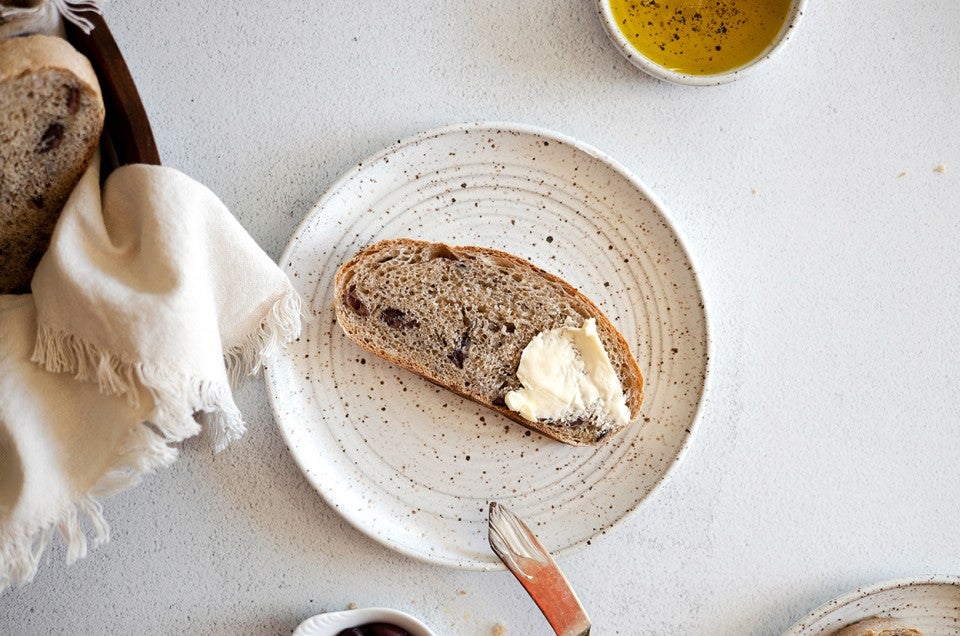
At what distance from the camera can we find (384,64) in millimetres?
1423

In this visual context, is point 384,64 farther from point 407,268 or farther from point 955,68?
point 955,68

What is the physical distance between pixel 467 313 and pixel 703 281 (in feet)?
1.45

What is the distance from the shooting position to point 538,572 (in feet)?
4.43

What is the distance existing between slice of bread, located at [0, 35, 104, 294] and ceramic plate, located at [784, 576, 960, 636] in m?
1.46

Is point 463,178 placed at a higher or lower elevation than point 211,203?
higher

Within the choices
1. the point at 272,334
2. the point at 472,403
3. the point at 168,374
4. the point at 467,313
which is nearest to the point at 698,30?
the point at 467,313

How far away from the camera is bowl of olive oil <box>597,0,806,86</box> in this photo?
4.54 ft

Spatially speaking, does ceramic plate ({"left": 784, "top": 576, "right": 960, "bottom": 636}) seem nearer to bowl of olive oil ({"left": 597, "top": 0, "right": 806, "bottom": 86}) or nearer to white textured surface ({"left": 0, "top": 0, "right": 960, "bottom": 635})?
white textured surface ({"left": 0, "top": 0, "right": 960, "bottom": 635})

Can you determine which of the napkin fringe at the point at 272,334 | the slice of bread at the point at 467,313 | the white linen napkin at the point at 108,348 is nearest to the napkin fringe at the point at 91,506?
the white linen napkin at the point at 108,348

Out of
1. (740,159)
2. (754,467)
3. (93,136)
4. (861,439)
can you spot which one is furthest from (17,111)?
(861,439)

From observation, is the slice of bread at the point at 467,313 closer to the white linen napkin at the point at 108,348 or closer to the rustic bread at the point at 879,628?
the white linen napkin at the point at 108,348

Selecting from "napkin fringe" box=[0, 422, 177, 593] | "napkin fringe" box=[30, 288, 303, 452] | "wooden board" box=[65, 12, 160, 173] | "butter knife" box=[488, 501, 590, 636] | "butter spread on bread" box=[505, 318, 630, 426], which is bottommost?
"napkin fringe" box=[0, 422, 177, 593]

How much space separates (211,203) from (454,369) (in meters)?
0.49

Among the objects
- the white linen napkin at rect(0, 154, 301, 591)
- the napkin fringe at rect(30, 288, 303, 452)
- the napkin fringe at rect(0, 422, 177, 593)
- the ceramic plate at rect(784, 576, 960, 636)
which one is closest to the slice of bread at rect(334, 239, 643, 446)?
the napkin fringe at rect(30, 288, 303, 452)
